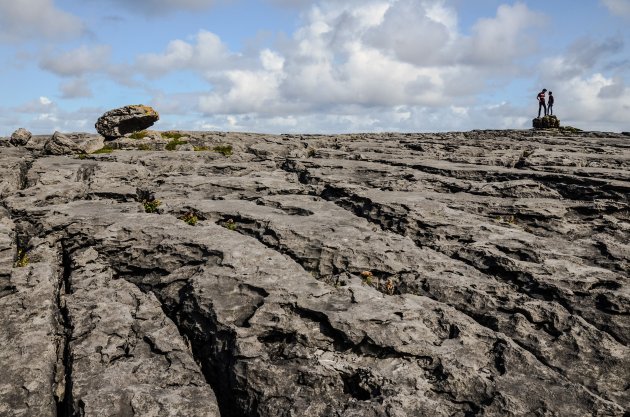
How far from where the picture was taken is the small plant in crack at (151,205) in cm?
2173

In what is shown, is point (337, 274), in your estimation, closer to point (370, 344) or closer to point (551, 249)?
point (370, 344)

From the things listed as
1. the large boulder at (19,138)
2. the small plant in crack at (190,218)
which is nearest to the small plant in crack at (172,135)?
the large boulder at (19,138)

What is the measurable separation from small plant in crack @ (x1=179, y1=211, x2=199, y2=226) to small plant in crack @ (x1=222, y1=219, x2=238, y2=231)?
1.20 m

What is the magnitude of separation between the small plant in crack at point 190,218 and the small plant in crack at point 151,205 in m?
1.67

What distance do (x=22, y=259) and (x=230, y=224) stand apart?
7405 millimetres

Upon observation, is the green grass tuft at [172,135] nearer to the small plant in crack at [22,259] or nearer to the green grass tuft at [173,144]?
the green grass tuft at [173,144]

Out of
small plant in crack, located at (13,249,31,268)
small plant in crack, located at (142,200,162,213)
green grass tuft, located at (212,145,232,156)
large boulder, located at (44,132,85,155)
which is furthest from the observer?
green grass tuft, located at (212,145,232,156)

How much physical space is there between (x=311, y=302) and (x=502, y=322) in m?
5.23

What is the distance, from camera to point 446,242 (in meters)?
17.9

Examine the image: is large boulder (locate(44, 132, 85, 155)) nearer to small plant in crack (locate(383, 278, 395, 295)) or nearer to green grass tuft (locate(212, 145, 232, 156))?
green grass tuft (locate(212, 145, 232, 156))

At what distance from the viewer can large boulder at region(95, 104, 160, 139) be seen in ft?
149

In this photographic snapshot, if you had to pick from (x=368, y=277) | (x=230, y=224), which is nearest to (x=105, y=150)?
(x=230, y=224)

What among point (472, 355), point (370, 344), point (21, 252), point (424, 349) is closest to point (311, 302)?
point (370, 344)

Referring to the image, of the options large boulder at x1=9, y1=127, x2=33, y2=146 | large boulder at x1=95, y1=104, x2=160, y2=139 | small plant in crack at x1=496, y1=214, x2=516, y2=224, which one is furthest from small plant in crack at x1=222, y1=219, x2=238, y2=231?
large boulder at x1=95, y1=104, x2=160, y2=139
